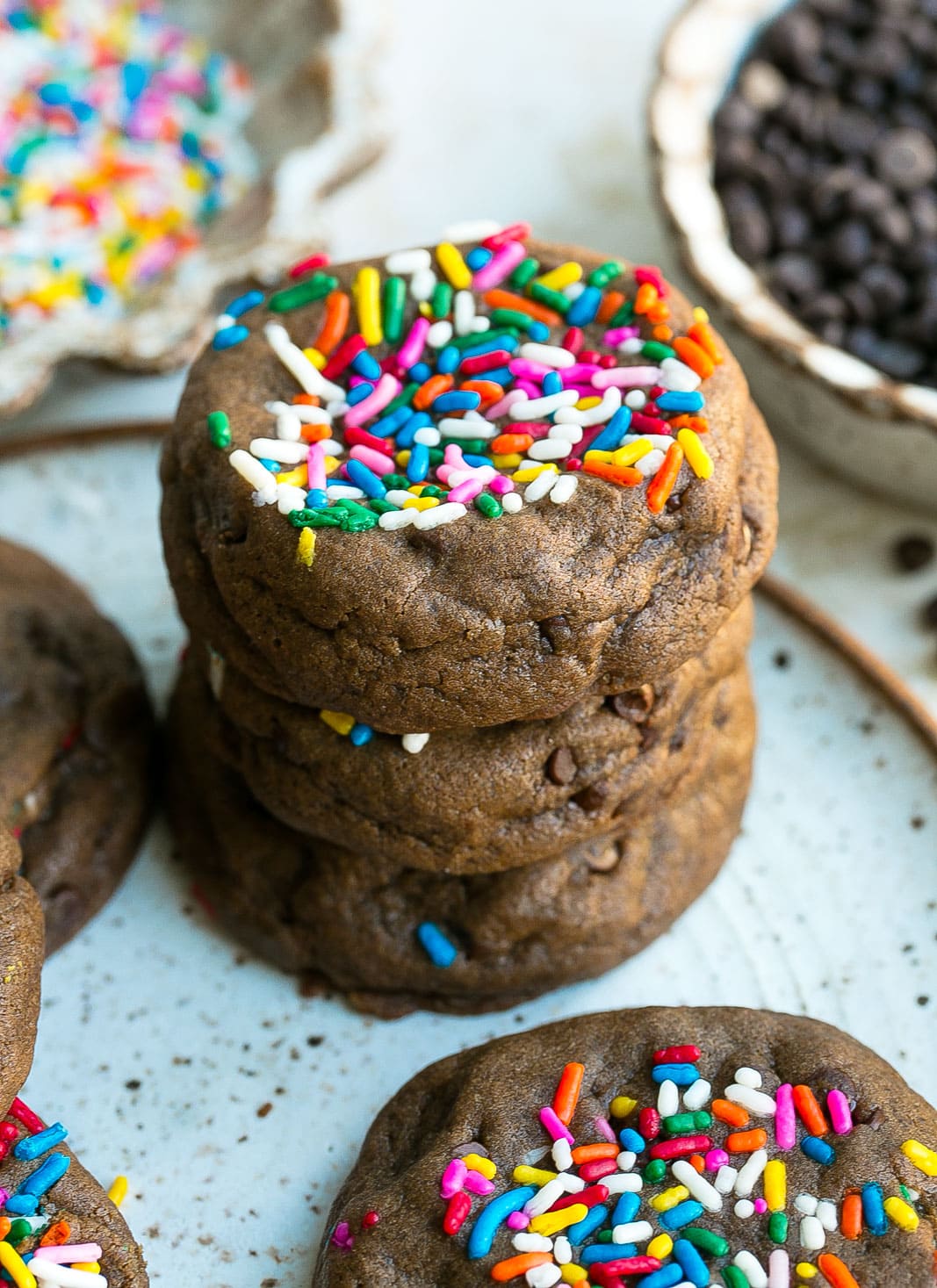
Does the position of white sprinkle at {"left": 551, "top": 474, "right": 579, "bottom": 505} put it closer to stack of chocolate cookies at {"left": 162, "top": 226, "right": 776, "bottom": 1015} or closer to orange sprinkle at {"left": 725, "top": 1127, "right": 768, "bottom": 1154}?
stack of chocolate cookies at {"left": 162, "top": 226, "right": 776, "bottom": 1015}

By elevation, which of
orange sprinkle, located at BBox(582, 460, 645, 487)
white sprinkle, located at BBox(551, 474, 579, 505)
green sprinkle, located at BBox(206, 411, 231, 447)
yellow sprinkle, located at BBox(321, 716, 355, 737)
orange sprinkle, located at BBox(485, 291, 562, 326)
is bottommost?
yellow sprinkle, located at BBox(321, 716, 355, 737)

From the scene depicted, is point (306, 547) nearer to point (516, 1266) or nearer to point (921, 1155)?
point (516, 1266)

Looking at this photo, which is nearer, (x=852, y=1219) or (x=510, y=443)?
(x=852, y=1219)

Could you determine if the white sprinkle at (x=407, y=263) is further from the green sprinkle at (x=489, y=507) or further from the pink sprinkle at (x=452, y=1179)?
the pink sprinkle at (x=452, y=1179)

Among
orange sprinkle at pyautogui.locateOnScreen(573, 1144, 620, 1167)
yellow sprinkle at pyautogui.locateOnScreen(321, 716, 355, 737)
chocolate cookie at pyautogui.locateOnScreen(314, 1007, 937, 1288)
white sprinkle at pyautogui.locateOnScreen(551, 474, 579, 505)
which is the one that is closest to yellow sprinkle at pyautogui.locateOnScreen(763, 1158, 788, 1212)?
chocolate cookie at pyautogui.locateOnScreen(314, 1007, 937, 1288)

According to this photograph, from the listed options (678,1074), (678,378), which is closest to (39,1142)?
(678,1074)

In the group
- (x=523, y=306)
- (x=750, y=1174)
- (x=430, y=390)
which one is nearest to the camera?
(x=750, y=1174)
